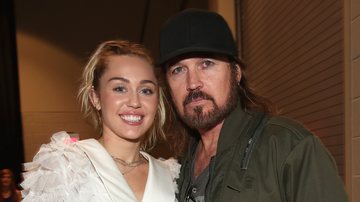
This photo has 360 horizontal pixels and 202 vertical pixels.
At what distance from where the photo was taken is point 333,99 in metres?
2.63

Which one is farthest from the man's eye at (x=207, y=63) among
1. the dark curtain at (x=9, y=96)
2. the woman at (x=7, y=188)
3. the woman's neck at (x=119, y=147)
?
the dark curtain at (x=9, y=96)

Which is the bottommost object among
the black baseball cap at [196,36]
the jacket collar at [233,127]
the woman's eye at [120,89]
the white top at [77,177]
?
the white top at [77,177]

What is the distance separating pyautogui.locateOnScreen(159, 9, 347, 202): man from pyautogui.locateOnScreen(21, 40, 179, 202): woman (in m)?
0.13

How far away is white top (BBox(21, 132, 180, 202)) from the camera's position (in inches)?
66.4

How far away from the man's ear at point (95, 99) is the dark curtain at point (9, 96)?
167 inches

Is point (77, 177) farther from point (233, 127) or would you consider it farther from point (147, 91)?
point (233, 127)

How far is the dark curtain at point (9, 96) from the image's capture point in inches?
230

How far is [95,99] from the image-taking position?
2.02 metres

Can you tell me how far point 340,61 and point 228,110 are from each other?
1.06 metres

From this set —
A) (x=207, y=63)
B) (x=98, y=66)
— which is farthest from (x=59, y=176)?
(x=207, y=63)

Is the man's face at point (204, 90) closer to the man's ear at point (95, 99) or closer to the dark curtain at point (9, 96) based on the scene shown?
the man's ear at point (95, 99)

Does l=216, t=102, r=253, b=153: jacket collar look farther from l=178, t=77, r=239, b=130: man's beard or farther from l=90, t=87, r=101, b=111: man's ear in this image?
l=90, t=87, r=101, b=111: man's ear

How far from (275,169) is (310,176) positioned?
130 mm

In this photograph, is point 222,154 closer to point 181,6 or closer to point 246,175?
point 246,175
